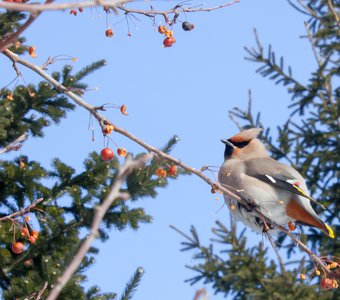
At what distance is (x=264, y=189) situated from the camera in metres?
4.93

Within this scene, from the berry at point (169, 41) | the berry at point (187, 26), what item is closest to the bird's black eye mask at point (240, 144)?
the berry at point (187, 26)

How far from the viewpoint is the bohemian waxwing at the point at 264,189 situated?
4672mm

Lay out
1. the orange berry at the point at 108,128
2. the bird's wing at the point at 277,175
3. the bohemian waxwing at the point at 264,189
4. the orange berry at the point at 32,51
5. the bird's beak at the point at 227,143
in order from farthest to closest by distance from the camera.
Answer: the bird's beak at the point at 227,143, the bird's wing at the point at 277,175, the bohemian waxwing at the point at 264,189, the orange berry at the point at 32,51, the orange berry at the point at 108,128

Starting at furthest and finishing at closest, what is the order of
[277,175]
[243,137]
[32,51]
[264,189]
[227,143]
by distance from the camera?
[243,137] → [227,143] → [277,175] → [264,189] → [32,51]

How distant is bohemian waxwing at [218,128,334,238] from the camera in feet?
15.3

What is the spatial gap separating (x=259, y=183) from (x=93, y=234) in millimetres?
3743

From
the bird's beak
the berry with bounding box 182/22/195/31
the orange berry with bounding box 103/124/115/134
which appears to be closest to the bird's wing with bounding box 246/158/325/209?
the bird's beak

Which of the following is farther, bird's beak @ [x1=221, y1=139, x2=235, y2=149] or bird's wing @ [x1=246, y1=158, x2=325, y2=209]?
bird's beak @ [x1=221, y1=139, x2=235, y2=149]

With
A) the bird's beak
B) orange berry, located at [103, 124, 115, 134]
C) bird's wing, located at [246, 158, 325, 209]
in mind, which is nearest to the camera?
orange berry, located at [103, 124, 115, 134]

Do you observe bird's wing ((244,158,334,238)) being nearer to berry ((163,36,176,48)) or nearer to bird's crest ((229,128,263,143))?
bird's crest ((229,128,263,143))

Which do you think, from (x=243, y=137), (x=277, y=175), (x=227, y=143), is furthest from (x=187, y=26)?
(x=243, y=137)

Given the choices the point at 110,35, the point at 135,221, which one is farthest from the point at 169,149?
the point at 110,35

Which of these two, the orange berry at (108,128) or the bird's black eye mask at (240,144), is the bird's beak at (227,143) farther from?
the orange berry at (108,128)

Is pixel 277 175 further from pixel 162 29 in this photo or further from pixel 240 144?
pixel 162 29
